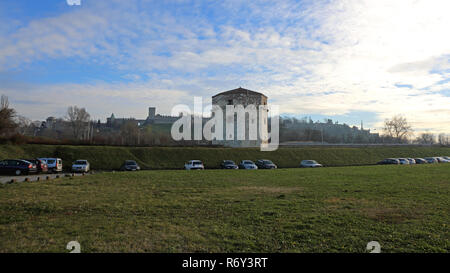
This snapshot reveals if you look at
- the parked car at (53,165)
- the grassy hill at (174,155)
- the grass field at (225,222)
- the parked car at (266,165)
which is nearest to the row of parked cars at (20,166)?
the parked car at (53,165)

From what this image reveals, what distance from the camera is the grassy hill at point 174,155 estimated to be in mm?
34344

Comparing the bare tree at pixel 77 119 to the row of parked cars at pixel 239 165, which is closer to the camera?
the row of parked cars at pixel 239 165

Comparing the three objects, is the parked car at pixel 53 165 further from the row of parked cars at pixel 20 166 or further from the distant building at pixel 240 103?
the distant building at pixel 240 103

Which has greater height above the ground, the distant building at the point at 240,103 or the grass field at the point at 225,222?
the distant building at the point at 240,103

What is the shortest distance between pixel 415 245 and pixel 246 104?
54516mm

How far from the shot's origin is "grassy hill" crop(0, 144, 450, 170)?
3434 cm

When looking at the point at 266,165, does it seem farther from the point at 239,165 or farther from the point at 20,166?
the point at 20,166

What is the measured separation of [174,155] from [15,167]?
63.1ft

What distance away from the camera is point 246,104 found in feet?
196

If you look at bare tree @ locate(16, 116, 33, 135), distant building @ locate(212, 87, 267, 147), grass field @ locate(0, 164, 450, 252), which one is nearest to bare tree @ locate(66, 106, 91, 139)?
bare tree @ locate(16, 116, 33, 135)

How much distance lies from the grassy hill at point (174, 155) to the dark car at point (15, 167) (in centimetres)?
826

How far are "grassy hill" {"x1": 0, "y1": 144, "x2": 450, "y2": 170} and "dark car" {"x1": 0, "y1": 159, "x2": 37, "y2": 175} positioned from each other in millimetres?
8256

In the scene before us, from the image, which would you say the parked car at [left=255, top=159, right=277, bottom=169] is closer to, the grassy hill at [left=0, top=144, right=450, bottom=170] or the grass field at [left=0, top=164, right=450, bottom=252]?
the grassy hill at [left=0, top=144, right=450, bottom=170]
